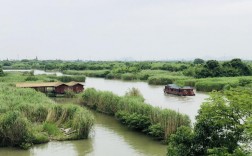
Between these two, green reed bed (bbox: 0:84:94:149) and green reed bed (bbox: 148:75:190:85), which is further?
green reed bed (bbox: 148:75:190:85)

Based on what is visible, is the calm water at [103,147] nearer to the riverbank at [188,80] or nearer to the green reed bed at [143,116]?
the green reed bed at [143,116]

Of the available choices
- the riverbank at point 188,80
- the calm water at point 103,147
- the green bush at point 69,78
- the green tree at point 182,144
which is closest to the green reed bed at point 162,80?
the riverbank at point 188,80

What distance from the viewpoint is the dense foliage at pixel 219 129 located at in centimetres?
1318

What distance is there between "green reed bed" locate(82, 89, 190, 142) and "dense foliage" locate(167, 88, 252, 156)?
853cm

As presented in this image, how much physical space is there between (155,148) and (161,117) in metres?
2.30

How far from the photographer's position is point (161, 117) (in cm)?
2398

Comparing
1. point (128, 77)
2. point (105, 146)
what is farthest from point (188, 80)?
point (105, 146)

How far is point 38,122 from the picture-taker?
26250 millimetres

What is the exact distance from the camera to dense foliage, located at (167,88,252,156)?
13177mm

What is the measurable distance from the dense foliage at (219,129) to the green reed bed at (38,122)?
1096cm

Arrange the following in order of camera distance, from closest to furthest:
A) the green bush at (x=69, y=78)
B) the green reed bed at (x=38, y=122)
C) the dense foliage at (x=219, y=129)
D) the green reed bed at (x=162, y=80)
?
1. the dense foliage at (x=219, y=129)
2. the green reed bed at (x=38, y=122)
3. the green bush at (x=69, y=78)
4. the green reed bed at (x=162, y=80)

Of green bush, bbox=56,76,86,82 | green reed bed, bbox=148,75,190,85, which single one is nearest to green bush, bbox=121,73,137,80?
green bush, bbox=56,76,86,82

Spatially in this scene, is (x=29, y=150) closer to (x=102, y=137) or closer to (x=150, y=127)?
(x=102, y=137)

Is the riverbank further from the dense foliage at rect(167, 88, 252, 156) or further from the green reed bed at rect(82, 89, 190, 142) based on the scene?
the dense foliage at rect(167, 88, 252, 156)
